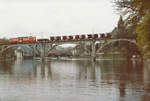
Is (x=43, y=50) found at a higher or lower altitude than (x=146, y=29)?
lower

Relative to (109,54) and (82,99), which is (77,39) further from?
(82,99)

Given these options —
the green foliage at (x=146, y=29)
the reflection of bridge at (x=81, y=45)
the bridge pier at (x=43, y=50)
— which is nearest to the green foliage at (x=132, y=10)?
the green foliage at (x=146, y=29)

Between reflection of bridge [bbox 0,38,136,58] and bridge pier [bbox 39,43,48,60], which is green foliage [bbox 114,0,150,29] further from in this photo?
bridge pier [bbox 39,43,48,60]

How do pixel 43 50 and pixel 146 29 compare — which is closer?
pixel 146 29

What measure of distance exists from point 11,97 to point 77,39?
61.0 metres

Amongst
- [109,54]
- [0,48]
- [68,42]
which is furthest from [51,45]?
[109,54]

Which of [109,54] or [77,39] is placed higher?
[77,39]

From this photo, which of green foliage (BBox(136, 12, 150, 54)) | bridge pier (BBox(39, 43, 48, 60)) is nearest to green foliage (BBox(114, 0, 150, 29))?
green foliage (BBox(136, 12, 150, 54))

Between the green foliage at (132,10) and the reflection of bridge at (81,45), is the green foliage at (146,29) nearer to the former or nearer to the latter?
the green foliage at (132,10)

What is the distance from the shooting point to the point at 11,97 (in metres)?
9.88

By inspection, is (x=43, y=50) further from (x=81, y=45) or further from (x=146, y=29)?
(x=146, y=29)

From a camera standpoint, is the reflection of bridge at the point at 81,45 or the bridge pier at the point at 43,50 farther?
the bridge pier at the point at 43,50

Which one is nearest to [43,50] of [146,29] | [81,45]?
[81,45]

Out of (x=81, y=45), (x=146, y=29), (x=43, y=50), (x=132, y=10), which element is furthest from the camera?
(x=43, y=50)
